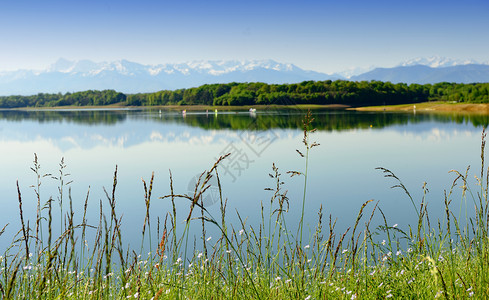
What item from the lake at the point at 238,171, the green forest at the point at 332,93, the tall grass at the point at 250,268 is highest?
the green forest at the point at 332,93

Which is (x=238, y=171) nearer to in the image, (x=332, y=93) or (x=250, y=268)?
(x=250, y=268)

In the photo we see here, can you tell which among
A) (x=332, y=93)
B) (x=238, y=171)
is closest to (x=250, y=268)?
(x=238, y=171)

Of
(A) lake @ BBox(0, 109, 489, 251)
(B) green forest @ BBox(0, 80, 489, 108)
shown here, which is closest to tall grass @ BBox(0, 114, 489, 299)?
(A) lake @ BBox(0, 109, 489, 251)

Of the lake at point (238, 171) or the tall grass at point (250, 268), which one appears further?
the lake at point (238, 171)

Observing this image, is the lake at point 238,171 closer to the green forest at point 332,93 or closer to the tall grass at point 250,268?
the tall grass at point 250,268

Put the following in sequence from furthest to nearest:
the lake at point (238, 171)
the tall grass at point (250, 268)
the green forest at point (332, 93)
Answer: the green forest at point (332, 93), the lake at point (238, 171), the tall grass at point (250, 268)

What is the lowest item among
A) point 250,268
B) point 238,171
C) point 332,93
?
point 238,171

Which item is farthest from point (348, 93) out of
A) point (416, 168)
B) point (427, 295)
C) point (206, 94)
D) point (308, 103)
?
point (427, 295)

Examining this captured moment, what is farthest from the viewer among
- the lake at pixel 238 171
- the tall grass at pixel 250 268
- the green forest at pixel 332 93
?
the green forest at pixel 332 93

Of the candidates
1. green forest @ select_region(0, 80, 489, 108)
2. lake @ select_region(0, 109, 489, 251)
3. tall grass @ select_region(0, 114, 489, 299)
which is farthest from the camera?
green forest @ select_region(0, 80, 489, 108)

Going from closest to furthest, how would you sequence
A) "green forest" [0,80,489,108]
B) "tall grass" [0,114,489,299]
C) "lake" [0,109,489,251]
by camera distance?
1. "tall grass" [0,114,489,299]
2. "lake" [0,109,489,251]
3. "green forest" [0,80,489,108]

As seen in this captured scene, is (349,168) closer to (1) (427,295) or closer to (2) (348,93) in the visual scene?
(1) (427,295)

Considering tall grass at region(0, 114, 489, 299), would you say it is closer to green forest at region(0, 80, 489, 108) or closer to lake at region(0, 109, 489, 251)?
lake at region(0, 109, 489, 251)

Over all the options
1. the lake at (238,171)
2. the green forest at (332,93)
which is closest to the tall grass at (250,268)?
the lake at (238,171)
